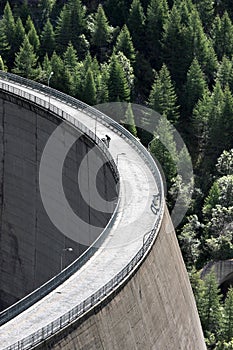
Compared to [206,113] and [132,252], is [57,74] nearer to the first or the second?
[206,113]

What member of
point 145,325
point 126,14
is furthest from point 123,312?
point 126,14

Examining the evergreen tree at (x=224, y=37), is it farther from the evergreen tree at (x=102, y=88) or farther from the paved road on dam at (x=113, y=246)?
the paved road on dam at (x=113, y=246)

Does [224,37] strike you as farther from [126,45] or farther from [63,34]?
[63,34]

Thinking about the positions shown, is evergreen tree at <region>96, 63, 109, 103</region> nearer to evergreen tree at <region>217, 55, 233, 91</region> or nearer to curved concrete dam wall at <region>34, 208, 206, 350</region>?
evergreen tree at <region>217, 55, 233, 91</region>

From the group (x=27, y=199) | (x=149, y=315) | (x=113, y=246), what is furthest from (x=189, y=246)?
(x=149, y=315)

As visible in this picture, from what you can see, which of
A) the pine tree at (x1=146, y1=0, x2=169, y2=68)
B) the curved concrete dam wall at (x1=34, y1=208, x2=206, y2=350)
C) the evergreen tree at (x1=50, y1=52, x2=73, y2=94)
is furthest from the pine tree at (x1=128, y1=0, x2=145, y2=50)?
the curved concrete dam wall at (x1=34, y1=208, x2=206, y2=350)

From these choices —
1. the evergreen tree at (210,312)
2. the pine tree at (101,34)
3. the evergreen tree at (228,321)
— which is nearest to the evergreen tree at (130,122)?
the pine tree at (101,34)
